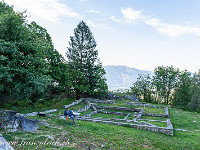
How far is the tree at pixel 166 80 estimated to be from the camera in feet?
138

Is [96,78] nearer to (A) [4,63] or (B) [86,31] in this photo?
(B) [86,31]

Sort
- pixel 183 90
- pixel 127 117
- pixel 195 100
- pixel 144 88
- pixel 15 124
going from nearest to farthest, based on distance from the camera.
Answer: pixel 15 124 < pixel 127 117 < pixel 195 100 < pixel 183 90 < pixel 144 88

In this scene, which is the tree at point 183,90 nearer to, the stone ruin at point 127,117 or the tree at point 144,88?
the tree at point 144,88

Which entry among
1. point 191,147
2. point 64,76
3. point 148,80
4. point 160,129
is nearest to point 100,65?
point 64,76

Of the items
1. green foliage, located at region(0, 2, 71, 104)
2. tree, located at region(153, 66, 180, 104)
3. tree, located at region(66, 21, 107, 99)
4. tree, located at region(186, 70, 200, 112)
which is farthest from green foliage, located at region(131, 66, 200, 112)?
green foliage, located at region(0, 2, 71, 104)

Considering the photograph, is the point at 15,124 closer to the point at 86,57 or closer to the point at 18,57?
the point at 18,57

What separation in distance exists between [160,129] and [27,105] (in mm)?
18640

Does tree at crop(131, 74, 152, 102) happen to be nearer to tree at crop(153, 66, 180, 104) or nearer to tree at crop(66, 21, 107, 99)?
tree at crop(153, 66, 180, 104)

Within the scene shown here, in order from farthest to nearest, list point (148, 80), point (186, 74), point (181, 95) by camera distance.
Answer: point (148, 80) < point (186, 74) < point (181, 95)

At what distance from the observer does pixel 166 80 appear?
4303cm

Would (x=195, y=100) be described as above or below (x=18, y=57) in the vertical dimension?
below

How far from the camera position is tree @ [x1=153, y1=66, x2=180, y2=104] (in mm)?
42022

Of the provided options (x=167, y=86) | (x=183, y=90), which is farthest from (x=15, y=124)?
(x=167, y=86)

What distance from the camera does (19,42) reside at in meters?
11.0
